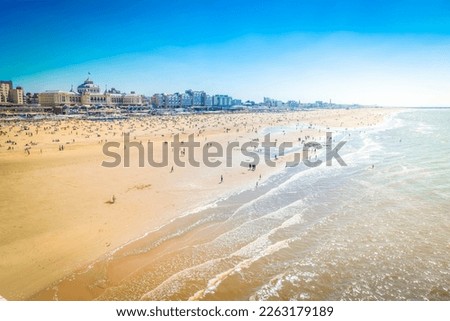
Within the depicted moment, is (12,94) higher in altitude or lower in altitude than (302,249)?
higher

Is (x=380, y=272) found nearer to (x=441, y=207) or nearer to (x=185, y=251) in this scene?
(x=185, y=251)

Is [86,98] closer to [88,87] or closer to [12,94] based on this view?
[12,94]

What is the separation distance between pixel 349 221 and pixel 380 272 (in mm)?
4489

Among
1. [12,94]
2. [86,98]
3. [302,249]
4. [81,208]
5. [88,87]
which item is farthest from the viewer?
[88,87]

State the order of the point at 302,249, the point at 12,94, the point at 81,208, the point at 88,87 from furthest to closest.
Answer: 1. the point at 88,87
2. the point at 12,94
3. the point at 81,208
4. the point at 302,249

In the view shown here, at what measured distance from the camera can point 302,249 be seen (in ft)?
40.5

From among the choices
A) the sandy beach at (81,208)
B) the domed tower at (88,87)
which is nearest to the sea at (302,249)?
the sandy beach at (81,208)

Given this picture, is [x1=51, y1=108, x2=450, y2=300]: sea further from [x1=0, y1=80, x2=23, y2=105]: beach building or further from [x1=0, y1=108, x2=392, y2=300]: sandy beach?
[x1=0, y1=80, x2=23, y2=105]: beach building

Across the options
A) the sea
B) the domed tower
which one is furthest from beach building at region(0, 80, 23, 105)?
the sea

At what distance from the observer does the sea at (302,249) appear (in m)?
9.79

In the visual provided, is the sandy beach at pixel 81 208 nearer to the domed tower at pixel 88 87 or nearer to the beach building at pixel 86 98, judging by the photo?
the beach building at pixel 86 98

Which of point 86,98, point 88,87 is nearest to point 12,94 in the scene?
point 86,98
